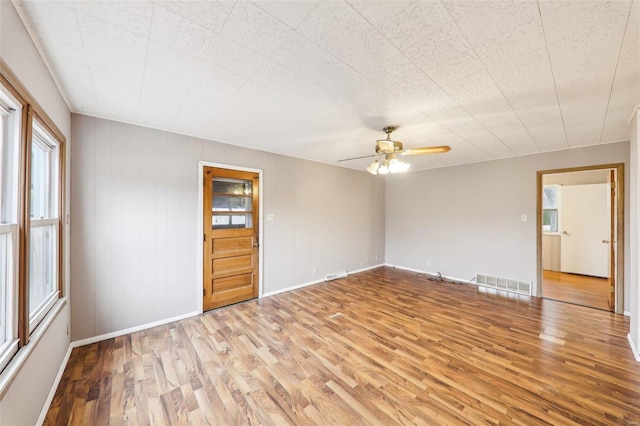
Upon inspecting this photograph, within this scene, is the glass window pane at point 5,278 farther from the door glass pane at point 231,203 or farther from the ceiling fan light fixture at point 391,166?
the ceiling fan light fixture at point 391,166

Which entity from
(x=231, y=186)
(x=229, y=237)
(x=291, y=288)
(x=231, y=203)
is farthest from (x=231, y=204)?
(x=291, y=288)

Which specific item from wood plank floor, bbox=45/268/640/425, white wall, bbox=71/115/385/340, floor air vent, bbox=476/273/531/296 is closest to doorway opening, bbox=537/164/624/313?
floor air vent, bbox=476/273/531/296

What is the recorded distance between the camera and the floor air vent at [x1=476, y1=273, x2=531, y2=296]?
434cm

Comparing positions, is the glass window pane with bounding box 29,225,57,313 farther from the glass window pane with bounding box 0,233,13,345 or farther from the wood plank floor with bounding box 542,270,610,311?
the wood plank floor with bounding box 542,270,610,311

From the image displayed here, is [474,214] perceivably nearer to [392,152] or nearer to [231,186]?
[392,152]

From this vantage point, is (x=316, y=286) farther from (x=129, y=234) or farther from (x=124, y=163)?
(x=124, y=163)

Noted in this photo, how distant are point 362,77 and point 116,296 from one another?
3565mm

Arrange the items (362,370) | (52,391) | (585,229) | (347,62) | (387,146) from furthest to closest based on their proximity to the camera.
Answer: (585,229) → (387,146) → (362,370) → (52,391) → (347,62)

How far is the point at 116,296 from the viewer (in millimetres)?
2855

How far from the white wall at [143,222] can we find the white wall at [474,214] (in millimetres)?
3189

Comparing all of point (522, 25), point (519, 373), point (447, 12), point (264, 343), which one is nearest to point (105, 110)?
point (264, 343)

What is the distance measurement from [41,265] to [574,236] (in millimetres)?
9175

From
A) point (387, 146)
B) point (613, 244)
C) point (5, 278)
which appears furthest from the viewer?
point (613, 244)

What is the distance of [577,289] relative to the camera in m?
4.62
